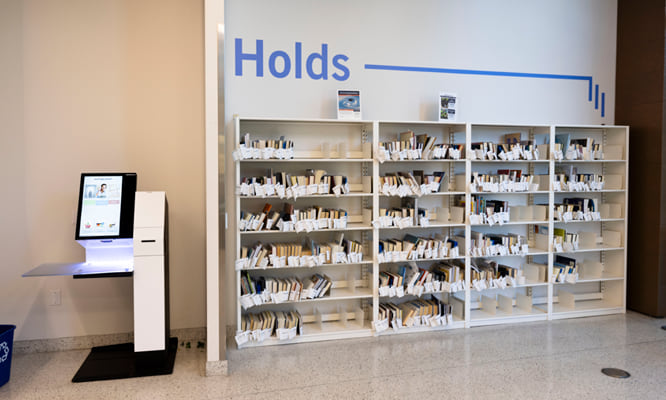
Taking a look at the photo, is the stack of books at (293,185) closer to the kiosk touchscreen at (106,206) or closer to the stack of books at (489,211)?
the kiosk touchscreen at (106,206)

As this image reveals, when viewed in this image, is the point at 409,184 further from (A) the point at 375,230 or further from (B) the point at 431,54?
(B) the point at 431,54

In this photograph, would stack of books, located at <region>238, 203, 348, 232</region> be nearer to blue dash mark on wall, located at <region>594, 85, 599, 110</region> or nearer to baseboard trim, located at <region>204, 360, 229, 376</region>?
baseboard trim, located at <region>204, 360, 229, 376</region>

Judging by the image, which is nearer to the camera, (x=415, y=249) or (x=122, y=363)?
(x=122, y=363)

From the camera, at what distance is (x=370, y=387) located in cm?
348

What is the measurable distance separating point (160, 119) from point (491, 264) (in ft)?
11.9

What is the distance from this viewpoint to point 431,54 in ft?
16.4

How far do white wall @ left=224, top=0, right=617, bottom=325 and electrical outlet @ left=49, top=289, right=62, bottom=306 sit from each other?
4.79ft

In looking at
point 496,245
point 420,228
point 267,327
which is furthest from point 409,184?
point 267,327

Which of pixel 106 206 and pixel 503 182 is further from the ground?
pixel 503 182

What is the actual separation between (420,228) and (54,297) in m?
3.58

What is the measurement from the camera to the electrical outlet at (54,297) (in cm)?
418

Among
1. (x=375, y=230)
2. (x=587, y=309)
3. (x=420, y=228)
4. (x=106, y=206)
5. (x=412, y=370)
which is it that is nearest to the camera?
(x=412, y=370)

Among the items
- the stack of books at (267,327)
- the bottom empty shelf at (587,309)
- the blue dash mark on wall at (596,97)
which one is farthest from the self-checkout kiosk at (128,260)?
the blue dash mark on wall at (596,97)

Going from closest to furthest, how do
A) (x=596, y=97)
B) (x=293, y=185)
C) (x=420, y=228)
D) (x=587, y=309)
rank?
1. (x=293, y=185)
2. (x=420, y=228)
3. (x=587, y=309)
4. (x=596, y=97)
